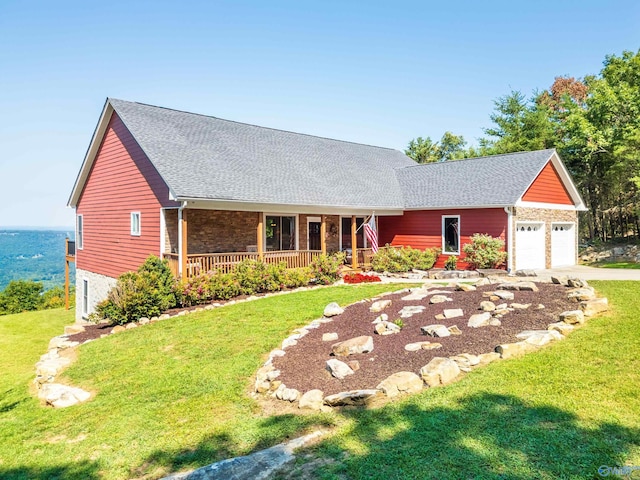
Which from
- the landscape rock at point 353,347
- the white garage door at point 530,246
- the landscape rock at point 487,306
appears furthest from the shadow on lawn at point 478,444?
the white garage door at point 530,246

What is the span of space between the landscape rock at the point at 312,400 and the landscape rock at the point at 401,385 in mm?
765

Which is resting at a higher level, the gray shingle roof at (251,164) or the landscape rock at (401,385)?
the gray shingle roof at (251,164)

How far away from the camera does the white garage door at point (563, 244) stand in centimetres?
1950

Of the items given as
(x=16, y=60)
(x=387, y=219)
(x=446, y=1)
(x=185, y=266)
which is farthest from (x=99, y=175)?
(x=446, y=1)

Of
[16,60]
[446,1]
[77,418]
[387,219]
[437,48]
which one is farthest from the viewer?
[387,219]

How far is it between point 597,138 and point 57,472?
28741mm

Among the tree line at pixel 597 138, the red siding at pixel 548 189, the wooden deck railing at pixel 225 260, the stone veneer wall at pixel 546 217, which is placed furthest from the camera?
the tree line at pixel 597 138

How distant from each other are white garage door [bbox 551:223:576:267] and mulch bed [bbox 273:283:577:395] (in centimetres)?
1132

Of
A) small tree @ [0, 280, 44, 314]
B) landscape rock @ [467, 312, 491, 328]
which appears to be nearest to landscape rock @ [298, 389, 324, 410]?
landscape rock @ [467, 312, 491, 328]

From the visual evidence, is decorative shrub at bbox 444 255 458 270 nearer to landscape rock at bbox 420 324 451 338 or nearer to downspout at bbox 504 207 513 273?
downspout at bbox 504 207 513 273

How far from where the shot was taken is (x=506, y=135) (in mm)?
33219

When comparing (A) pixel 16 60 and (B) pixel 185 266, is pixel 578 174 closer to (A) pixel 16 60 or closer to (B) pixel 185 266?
(B) pixel 185 266

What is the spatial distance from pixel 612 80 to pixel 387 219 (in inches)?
769

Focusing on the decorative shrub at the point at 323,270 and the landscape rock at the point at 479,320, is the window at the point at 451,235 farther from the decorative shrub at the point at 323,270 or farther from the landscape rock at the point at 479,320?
the landscape rock at the point at 479,320
